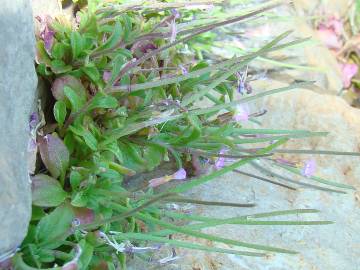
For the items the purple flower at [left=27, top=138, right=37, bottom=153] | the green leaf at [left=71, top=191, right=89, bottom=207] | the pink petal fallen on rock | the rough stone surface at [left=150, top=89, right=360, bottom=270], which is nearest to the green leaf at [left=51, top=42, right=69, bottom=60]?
the purple flower at [left=27, top=138, right=37, bottom=153]

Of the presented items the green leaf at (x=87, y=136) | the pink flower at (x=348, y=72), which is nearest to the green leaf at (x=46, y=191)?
the green leaf at (x=87, y=136)

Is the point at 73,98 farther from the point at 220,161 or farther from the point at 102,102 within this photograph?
the point at 220,161

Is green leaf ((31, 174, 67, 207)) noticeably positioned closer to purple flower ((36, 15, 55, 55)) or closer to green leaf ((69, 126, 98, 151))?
green leaf ((69, 126, 98, 151))

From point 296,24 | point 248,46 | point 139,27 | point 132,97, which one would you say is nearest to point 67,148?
point 132,97

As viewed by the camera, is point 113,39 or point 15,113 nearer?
point 15,113

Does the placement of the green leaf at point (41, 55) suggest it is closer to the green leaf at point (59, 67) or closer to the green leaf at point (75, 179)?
the green leaf at point (59, 67)

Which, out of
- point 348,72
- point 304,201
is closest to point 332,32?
point 348,72
